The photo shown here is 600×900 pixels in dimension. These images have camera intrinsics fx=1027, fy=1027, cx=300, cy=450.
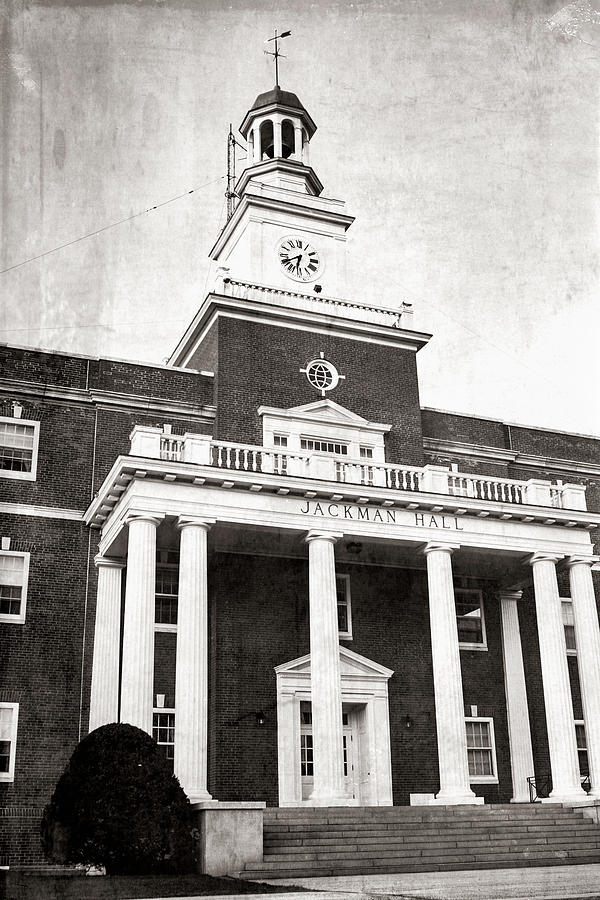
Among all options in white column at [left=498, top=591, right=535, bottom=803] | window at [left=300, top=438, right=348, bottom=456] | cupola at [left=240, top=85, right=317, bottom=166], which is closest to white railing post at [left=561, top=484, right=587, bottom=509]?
white column at [left=498, top=591, right=535, bottom=803]

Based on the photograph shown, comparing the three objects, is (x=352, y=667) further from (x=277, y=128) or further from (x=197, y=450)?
(x=277, y=128)

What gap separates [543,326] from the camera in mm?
21344

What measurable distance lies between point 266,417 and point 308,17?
13.7m

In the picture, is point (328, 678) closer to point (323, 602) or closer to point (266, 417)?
point (323, 602)

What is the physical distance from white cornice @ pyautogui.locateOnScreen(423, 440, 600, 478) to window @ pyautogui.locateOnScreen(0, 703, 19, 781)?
49.8 ft

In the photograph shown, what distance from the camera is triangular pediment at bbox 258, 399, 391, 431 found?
30.4 m

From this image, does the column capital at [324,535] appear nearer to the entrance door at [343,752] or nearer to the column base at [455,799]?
the entrance door at [343,752]

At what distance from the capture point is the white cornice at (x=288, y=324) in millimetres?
31047

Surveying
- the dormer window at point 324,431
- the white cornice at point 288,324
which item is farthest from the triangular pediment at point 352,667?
the white cornice at point 288,324

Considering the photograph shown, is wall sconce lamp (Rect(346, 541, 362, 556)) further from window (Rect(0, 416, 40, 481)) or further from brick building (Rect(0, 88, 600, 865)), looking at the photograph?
window (Rect(0, 416, 40, 481))

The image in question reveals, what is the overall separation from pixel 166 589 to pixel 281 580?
10.4ft

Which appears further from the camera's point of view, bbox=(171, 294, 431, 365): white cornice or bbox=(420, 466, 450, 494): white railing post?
bbox=(171, 294, 431, 365): white cornice

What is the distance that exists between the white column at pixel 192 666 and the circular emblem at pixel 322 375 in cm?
819

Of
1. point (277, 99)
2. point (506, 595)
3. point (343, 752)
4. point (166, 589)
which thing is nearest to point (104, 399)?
point (166, 589)
